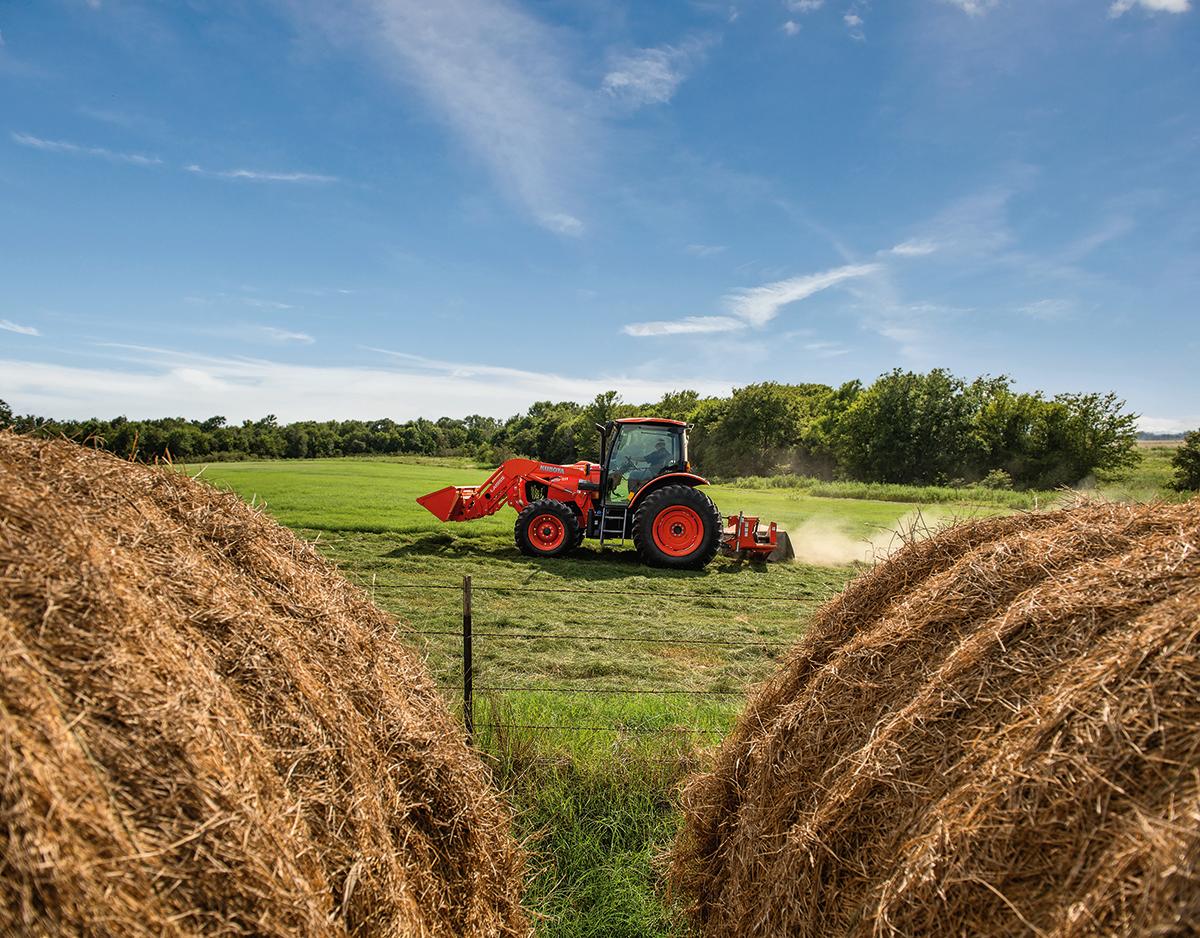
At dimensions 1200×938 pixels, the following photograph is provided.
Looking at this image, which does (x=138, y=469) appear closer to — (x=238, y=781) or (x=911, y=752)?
(x=238, y=781)

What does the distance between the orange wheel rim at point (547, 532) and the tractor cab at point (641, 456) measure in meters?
1.00

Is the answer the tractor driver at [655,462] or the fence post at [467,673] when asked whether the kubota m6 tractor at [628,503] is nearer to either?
the tractor driver at [655,462]

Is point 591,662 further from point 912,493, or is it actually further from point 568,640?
point 912,493

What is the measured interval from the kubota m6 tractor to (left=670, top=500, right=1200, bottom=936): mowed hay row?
9.33 metres

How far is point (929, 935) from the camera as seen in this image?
2074 millimetres

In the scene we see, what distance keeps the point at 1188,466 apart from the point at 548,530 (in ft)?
74.4

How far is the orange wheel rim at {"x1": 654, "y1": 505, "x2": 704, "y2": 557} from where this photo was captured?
13039 millimetres

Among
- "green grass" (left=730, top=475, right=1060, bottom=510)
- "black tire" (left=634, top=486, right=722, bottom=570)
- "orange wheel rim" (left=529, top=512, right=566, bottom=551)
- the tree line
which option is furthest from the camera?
the tree line

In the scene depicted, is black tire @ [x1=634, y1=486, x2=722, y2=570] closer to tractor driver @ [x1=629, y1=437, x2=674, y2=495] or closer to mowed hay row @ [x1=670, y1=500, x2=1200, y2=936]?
tractor driver @ [x1=629, y1=437, x2=674, y2=495]

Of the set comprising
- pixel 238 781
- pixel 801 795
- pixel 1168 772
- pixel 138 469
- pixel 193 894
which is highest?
pixel 138 469

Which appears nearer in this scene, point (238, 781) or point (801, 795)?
point (238, 781)

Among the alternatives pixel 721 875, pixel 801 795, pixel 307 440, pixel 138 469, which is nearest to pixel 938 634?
pixel 801 795

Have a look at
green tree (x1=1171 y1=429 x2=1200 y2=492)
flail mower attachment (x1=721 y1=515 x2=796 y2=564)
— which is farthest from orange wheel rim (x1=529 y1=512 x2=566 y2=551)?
green tree (x1=1171 y1=429 x2=1200 y2=492)

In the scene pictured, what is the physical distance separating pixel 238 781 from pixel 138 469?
1488 mm
